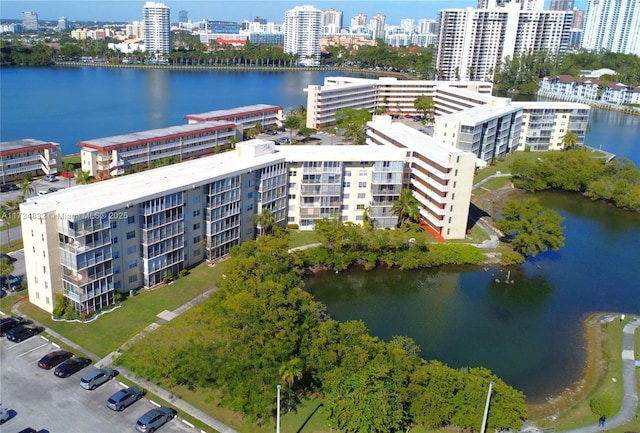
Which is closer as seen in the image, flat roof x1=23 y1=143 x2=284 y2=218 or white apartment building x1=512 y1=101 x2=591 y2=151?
flat roof x1=23 y1=143 x2=284 y2=218

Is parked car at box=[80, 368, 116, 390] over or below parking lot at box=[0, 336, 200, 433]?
over

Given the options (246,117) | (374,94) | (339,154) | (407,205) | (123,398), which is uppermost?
(374,94)

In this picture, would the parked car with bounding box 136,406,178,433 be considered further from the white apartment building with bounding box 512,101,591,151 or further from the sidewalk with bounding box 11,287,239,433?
the white apartment building with bounding box 512,101,591,151

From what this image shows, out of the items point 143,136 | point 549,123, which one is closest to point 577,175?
point 549,123

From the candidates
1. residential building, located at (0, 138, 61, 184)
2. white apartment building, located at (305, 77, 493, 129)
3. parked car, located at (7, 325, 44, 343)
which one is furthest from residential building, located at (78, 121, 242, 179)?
parked car, located at (7, 325, 44, 343)

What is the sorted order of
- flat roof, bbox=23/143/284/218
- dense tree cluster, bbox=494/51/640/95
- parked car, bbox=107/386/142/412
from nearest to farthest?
parked car, bbox=107/386/142/412 → flat roof, bbox=23/143/284/218 → dense tree cluster, bbox=494/51/640/95

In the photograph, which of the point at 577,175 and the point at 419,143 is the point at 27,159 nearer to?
the point at 419,143

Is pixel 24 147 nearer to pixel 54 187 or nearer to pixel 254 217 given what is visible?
pixel 54 187

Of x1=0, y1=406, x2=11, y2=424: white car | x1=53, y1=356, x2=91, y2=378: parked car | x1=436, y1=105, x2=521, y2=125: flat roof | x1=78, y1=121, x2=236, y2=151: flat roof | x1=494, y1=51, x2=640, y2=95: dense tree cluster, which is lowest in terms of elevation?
x1=0, y1=406, x2=11, y2=424: white car
